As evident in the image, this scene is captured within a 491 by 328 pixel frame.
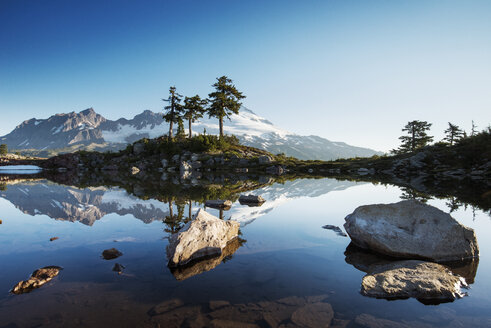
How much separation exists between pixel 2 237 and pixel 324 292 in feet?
40.9

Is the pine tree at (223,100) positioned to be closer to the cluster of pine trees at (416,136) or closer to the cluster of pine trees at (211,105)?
the cluster of pine trees at (211,105)

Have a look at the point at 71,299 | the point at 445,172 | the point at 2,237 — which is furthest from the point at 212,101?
the point at 71,299

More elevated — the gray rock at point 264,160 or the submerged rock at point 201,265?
the gray rock at point 264,160

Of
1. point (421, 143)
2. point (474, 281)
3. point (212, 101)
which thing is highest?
point (212, 101)

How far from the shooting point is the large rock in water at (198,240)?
7.50 metres

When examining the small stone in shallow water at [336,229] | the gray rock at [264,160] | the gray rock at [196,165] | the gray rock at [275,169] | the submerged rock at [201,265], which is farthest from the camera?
the gray rock at [264,160]

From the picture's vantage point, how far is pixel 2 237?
991 centimetres

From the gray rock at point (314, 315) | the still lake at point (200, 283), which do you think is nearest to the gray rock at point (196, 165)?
the still lake at point (200, 283)

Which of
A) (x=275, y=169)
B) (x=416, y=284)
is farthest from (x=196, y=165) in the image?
(x=416, y=284)

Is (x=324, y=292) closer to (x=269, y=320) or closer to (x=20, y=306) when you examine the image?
(x=269, y=320)

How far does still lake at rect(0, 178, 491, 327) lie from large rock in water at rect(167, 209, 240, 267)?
48 cm

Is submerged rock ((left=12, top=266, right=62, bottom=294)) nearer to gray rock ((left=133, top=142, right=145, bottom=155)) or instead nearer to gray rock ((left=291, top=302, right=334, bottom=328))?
gray rock ((left=291, top=302, right=334, bottom=328))

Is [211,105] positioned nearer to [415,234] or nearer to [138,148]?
[138,148]

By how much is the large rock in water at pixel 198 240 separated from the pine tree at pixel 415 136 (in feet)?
285
